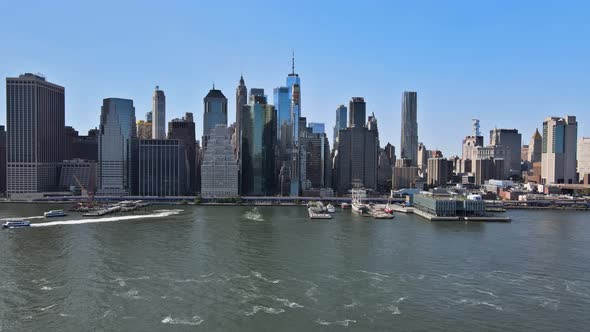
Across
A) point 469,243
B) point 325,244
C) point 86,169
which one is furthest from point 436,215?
point 86,169

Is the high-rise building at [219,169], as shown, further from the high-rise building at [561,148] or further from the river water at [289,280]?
the high-rise building at [561,148]

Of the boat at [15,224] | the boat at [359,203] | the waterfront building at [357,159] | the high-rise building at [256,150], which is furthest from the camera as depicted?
the waterfront building at [357,159]

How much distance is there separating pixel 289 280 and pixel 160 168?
110089 millimetres

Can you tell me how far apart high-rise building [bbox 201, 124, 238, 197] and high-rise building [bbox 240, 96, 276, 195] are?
585 inches

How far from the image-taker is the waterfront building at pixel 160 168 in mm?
141750

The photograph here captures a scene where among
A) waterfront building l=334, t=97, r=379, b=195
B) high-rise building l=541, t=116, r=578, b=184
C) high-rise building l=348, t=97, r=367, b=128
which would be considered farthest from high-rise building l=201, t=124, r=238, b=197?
high-rise building l=541, t=116, r=578, b=184

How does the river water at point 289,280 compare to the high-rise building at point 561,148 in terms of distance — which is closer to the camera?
the river water at point 289,280

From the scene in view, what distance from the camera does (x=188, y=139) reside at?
162 meters

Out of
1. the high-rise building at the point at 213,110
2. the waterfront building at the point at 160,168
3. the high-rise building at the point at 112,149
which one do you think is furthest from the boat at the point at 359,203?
the high-rise building at the point at 112,149

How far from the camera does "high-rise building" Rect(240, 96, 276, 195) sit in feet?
514

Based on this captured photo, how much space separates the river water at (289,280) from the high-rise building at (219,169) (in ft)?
230

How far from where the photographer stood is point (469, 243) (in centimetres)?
6044

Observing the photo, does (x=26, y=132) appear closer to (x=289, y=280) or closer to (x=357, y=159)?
(x=357, y=159)

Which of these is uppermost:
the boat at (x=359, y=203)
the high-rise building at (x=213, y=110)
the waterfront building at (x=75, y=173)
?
the high-rise building at (x=213, y=110)
